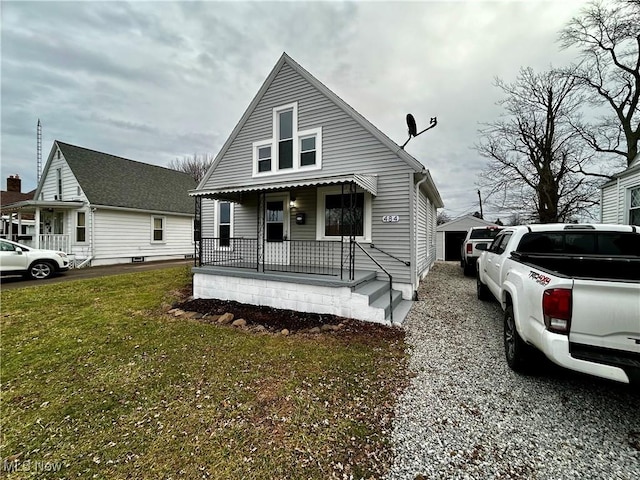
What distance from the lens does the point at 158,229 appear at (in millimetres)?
16531

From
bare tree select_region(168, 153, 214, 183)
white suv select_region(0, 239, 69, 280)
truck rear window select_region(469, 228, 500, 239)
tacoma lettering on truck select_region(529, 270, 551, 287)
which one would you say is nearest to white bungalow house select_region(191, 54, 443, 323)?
tacoma lettering on truck select_region(529, 270, 551, 287)

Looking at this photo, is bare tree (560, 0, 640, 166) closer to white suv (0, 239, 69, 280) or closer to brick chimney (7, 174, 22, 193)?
white suv (0, 239, 69, 280)

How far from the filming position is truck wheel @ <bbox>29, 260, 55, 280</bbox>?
10.1m

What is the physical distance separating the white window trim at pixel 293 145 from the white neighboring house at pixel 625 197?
1000cm

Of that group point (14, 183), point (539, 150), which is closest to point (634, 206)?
point (539, 150)

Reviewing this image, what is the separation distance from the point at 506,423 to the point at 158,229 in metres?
18.7

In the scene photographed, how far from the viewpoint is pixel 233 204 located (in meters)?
9.81

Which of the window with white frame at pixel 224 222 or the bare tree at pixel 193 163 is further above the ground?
the bare tree at pixel 193 163

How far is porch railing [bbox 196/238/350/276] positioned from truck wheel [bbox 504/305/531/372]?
4.00 meters

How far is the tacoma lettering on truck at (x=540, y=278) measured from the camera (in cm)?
→ 261

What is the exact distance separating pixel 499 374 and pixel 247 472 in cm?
330

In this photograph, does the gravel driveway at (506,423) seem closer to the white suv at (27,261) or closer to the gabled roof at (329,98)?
the gabled roof at (329,98)

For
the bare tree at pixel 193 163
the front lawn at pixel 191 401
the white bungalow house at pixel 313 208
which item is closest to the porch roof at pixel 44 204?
the white bungalow house at pixel 313 208

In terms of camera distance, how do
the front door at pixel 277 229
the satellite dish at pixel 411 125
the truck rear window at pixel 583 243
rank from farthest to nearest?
the front door at pixel 277 229, the satellite dish at pixel 411 125, the truck rear window at pixel 583 243
